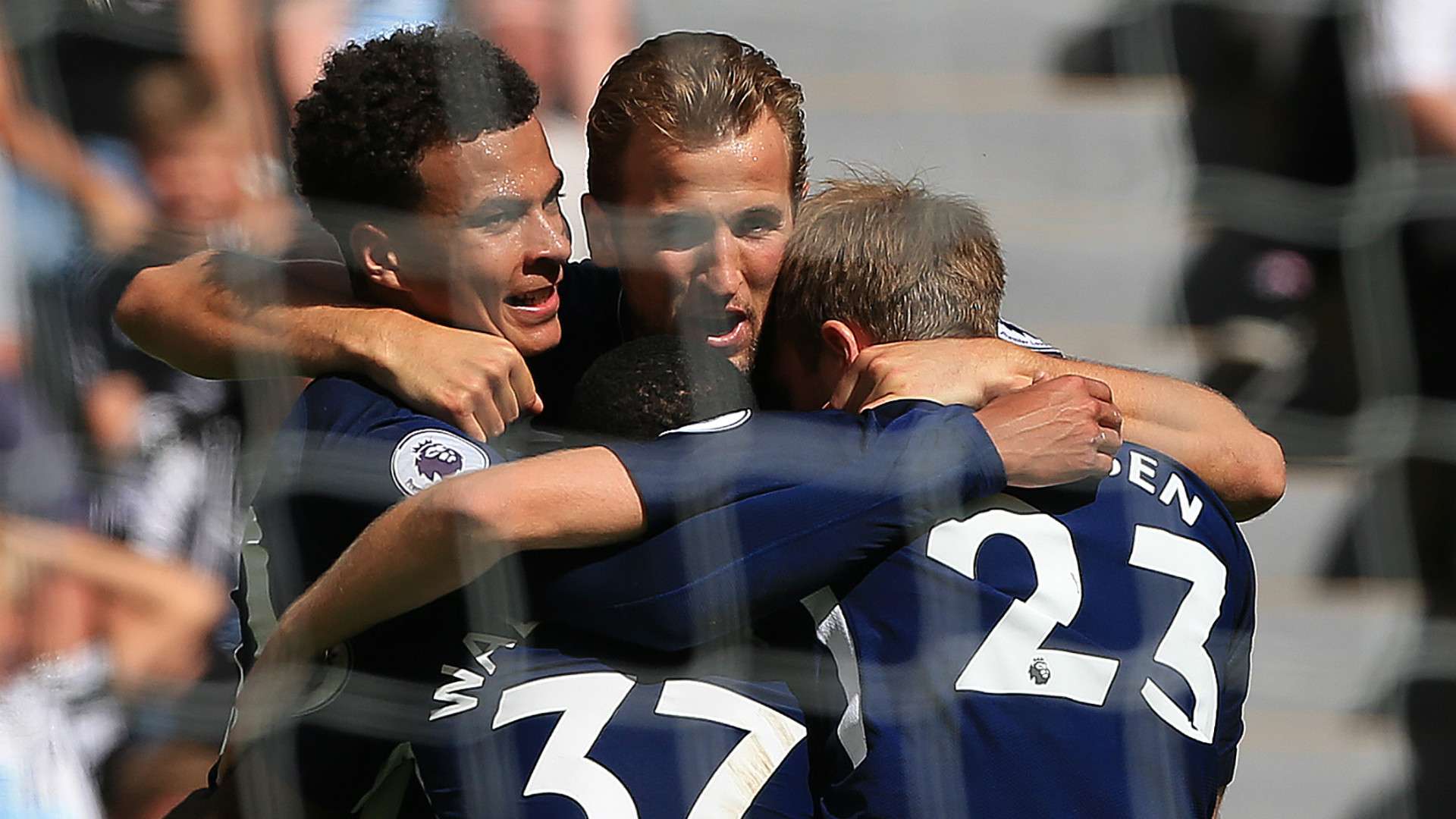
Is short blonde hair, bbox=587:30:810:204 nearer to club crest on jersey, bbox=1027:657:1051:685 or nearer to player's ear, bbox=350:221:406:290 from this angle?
player's ear, bbox=350:221:406:290

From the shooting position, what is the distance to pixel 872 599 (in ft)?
2.83

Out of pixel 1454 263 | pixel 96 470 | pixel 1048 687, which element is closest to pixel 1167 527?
pixel 1048 687

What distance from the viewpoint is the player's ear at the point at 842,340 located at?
982 mm

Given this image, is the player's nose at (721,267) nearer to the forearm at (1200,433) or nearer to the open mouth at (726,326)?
the open mouth at (726,326)

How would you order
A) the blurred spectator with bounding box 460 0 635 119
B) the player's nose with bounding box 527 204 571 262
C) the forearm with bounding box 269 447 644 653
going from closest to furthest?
the forearm with bounding box 269 447 644 653 → the player's nose with bounding box 527 204 571 262 → the blurred spectator with bounding box 460 0 635 119

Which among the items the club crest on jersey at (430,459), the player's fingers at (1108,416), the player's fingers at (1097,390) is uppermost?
the club crest on jersey at (430,459)

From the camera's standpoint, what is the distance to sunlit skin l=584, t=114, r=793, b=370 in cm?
105

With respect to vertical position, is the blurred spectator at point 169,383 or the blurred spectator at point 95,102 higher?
the blurred spectator at point 95,102

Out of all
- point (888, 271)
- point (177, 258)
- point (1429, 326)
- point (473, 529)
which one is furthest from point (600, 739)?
point (1429, 326)

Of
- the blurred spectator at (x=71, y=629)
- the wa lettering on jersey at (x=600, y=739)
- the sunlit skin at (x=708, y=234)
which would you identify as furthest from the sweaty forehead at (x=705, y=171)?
the blurred spectator at (x=71, y=629)

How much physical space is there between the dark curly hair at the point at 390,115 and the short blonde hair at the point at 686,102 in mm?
75

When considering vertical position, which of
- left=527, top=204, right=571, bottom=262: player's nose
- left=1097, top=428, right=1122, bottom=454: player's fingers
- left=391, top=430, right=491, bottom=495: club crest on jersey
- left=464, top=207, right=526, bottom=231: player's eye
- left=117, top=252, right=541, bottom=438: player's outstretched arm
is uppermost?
left=464, top=207, right=526, bottom=231: player's eye

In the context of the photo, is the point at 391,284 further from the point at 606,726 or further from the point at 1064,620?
the point at 1064,620

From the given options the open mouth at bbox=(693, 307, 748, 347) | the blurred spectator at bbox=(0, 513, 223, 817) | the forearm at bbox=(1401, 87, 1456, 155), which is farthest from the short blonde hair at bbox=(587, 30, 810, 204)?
the forearm at bbox=(1401, 87, 1456, 155)
